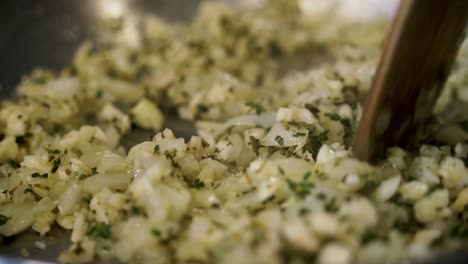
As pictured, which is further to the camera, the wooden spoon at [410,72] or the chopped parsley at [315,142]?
the chopped parsley at [315,142]

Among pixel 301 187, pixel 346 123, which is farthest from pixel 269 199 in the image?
pixel 346 123

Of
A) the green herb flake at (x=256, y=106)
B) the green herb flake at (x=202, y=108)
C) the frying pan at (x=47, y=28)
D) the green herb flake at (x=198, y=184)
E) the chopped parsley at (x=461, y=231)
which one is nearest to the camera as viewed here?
the chopped parsley at (x=461, y=231)

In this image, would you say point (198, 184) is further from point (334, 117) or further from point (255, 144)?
point (334, 117)

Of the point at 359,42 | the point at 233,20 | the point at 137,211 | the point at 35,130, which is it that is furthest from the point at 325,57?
the point at 137,211

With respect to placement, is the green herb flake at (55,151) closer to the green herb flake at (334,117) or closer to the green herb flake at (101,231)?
the green herb flake at (101,231)

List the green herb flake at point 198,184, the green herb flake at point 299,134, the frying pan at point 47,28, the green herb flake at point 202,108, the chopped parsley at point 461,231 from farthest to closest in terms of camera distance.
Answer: the frying pan at point 47,28
the green herb flake at point 202,108
the green herb flake at point 299,134
the green herb flake at point 198,184
the chopped parsley at point 461,231

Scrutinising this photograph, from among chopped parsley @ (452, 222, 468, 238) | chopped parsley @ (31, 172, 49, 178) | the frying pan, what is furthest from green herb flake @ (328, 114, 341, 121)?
the frying pan

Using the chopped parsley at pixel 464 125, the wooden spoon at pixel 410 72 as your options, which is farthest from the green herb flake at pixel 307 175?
the chopped parsley at pixel 464 125
